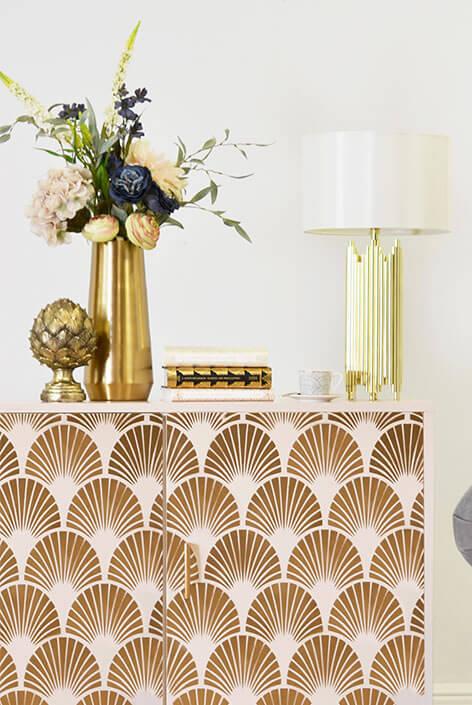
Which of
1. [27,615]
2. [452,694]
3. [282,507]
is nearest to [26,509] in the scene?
[27,615]

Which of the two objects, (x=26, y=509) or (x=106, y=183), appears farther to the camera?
(x=106, y=183)

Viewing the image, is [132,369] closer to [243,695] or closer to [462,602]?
[243,695]

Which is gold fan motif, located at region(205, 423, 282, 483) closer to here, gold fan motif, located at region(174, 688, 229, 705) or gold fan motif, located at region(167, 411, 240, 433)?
gold fan motif, located at region(167, 411, 240, 433)

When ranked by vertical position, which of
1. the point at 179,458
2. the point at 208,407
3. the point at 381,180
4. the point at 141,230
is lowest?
the point at 179,458

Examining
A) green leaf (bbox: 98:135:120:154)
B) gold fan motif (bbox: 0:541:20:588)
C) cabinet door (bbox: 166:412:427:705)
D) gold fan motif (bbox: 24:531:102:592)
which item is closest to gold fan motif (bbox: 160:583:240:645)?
cabinet door (bbox: 166:412:427:705)

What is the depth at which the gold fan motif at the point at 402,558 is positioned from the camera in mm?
2113

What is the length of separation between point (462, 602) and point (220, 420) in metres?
1.04

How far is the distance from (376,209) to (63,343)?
0.75 meters

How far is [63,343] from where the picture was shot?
83.4 inches

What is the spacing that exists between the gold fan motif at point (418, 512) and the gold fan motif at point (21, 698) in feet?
2.90

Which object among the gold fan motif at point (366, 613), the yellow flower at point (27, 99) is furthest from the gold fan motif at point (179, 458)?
the yellow flower at point (27, 99)

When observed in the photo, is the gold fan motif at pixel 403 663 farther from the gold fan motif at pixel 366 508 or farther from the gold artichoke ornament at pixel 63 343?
the gold artichoke ornament at pixel 63 343

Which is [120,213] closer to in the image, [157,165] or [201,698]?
[157,165]

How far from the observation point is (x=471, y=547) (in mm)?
1944
